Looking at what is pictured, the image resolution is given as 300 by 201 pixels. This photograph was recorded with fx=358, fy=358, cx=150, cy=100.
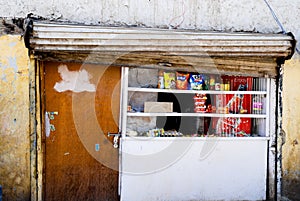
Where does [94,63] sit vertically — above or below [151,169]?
above

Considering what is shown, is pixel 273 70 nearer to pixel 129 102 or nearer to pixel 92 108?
pixel 129 102

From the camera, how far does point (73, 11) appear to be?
16.5ft

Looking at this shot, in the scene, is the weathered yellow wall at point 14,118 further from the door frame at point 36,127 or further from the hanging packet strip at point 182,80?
the hanging packet strip at point 182,80

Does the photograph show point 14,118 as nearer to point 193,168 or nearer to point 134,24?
point 134,24

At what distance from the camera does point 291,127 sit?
18.2ft

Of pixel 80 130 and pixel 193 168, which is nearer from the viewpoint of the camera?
pixel 80 130

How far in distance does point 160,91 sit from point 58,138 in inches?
64.3

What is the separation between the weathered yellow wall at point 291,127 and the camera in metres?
5.52

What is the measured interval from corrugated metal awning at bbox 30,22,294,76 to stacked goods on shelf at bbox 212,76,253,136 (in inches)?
15.3

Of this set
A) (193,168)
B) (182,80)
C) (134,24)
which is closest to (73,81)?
(134,24)

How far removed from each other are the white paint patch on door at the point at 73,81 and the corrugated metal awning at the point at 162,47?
0.30 meters

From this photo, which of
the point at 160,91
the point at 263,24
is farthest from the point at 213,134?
the point at 263,24

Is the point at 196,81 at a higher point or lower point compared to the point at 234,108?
higher

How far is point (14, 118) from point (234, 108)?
3.27m
